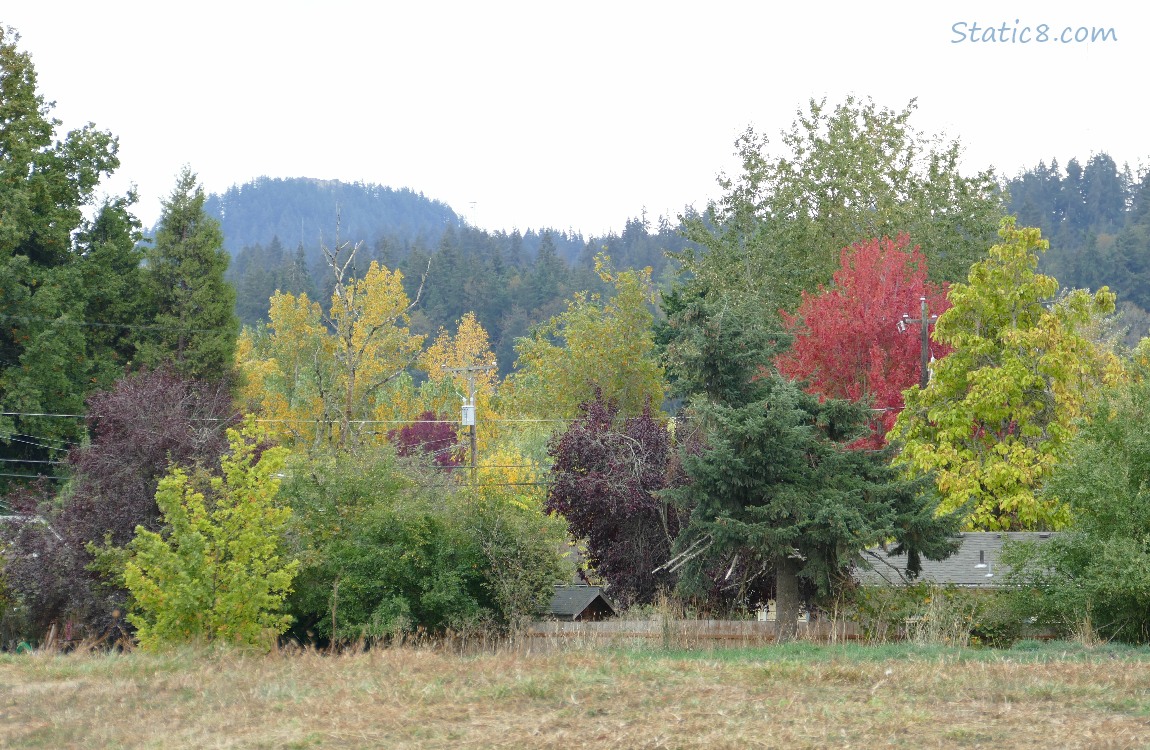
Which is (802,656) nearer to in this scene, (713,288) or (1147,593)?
(1147,593)

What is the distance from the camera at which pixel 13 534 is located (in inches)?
888

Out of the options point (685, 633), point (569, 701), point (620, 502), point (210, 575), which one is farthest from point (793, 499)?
point (210, 575)

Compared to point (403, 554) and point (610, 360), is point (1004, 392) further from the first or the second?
point (610, 360)

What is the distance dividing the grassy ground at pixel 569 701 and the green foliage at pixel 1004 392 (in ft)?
36.2

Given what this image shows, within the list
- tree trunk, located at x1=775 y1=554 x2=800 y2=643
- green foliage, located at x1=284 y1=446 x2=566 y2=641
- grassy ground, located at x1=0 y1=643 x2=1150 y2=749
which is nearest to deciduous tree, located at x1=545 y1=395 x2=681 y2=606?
green foliage, located at x1=284 y1=446 x2=566 y2=641

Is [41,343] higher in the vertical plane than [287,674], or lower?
higher

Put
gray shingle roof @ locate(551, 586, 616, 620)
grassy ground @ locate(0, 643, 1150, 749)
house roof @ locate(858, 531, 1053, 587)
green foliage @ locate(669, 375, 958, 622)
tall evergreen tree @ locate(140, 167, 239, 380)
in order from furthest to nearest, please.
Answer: tall evergreen tree @ locate(140, 167, 239, 380), gray shingle roof @ locate(551, 586, 616, 620), house roof @ locate(858, 531, 1053, 587), green foliage @ locate(669, 375, 958, 622), grassy ground @ locate(0, 643, 1150, 749)

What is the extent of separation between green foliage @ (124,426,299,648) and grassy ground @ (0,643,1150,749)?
2.40 m

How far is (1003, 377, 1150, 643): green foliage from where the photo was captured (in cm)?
1628

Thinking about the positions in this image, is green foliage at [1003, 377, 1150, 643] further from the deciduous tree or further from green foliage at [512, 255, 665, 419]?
green foliage at [512, 255, 665, 419]

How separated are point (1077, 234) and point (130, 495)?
132064mm

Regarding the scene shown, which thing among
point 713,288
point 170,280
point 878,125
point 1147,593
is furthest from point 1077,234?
point 1147,593

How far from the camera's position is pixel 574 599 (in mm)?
25734

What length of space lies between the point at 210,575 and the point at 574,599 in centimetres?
1162
